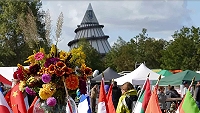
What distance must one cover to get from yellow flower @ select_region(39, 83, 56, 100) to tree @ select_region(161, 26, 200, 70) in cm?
4241

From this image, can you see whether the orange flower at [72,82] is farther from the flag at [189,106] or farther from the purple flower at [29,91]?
the flag at [189,106]

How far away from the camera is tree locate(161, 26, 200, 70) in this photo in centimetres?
4922

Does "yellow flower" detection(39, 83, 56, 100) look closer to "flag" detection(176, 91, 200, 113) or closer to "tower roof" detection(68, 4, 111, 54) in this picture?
"flag" detection(176, 91, 200, 113)

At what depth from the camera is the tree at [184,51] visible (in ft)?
161

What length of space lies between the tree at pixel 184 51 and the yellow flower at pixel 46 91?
4241 centimetres

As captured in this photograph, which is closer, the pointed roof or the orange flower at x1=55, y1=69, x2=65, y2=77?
the orange flower at x1=55, y1=69, x2=65, y2=77

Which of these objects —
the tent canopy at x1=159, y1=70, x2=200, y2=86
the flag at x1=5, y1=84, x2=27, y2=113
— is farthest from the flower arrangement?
the tent canopy at x1=159, y1=70, x2=200, y2=86

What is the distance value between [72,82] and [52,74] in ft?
1.03

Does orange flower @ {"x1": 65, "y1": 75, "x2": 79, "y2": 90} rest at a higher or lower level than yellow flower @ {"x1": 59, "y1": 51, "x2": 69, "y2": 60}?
lower

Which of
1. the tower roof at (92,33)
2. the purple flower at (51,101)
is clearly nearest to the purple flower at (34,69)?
the purple flower at (51,101)

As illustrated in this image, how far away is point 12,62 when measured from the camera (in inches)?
1945

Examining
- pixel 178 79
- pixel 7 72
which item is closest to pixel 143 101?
pixel 178 79

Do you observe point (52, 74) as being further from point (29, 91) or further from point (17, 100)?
point (17, 100)

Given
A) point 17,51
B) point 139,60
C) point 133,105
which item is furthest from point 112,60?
point 133,105
